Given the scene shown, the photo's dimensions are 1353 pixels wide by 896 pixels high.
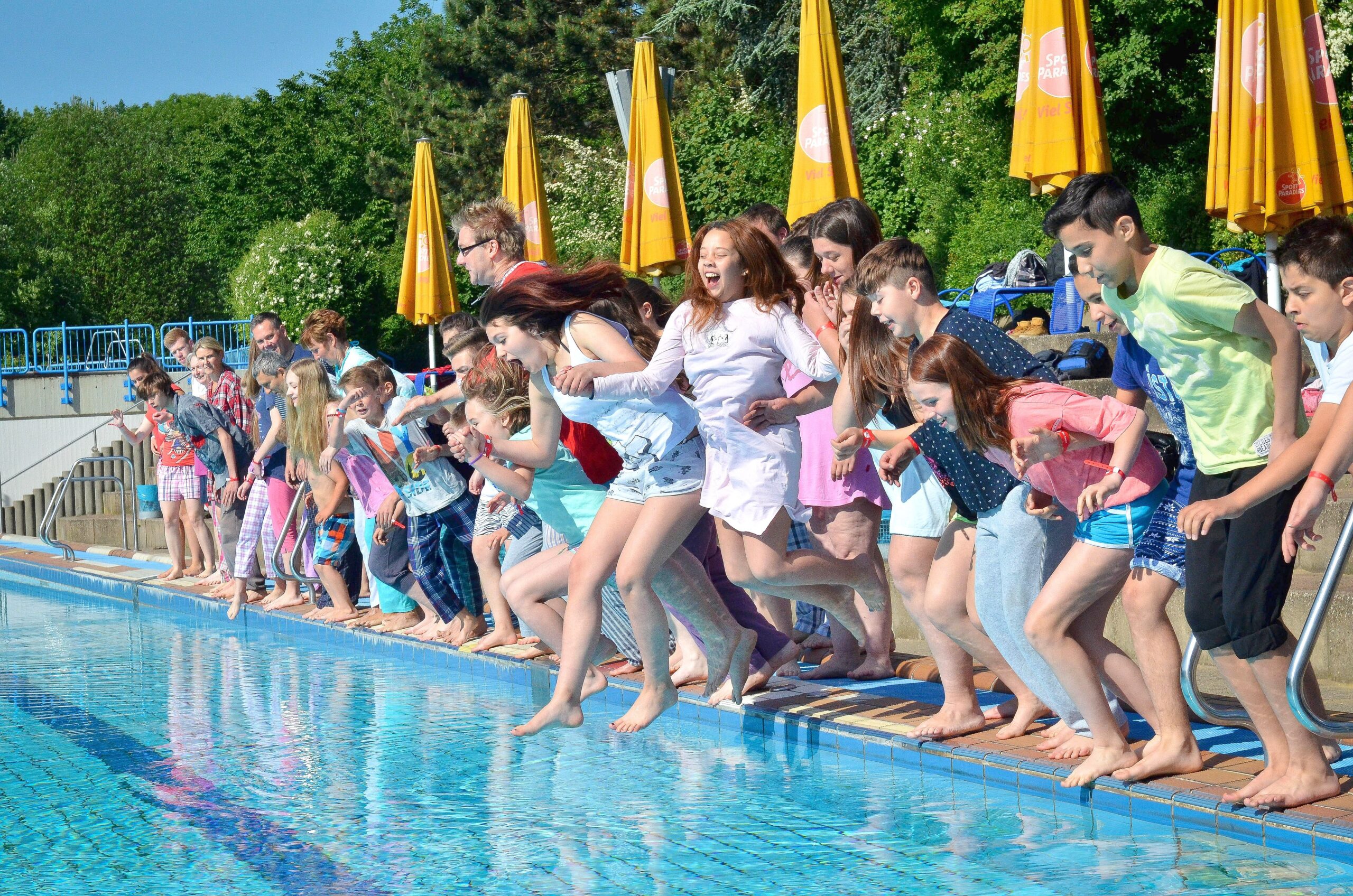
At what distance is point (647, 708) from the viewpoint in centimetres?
563

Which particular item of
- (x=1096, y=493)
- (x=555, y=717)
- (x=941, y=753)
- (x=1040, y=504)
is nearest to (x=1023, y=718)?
(x=941, y=753)

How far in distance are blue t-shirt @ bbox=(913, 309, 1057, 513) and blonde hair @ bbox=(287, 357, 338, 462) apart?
15.8 feet

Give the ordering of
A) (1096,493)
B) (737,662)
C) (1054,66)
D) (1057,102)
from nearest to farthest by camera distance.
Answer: (1096,493) → (737,662) → (1057,102) → (1054,66)

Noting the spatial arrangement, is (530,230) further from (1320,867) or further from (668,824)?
(1320,867)

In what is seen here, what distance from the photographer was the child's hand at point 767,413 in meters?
5.29

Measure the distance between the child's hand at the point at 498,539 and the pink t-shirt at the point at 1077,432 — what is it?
3549mm

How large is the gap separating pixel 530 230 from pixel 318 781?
9.36 metres

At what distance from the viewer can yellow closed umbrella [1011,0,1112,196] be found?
9.42m

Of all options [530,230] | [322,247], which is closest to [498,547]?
[530,230]

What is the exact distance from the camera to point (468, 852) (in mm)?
4336

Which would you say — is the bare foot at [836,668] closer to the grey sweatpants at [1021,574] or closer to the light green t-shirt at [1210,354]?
the grey sweatpants at [1021,574]

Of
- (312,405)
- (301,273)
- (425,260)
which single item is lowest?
(312,405)

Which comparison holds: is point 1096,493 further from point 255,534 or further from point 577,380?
point 255,534

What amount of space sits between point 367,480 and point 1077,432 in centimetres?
539
